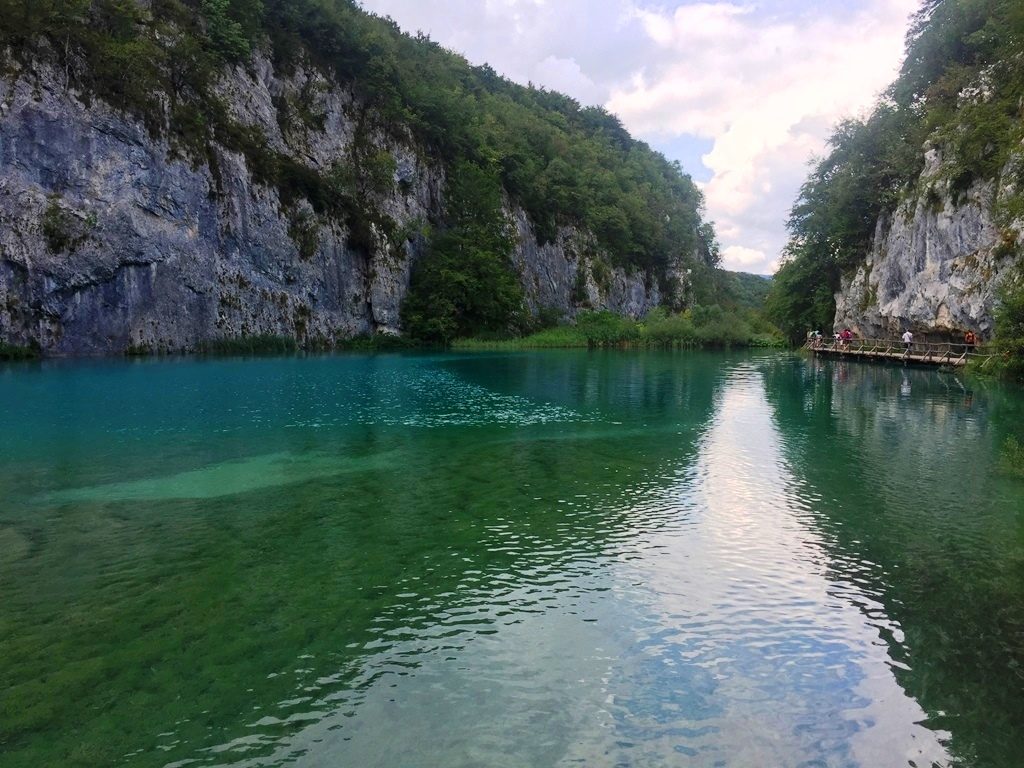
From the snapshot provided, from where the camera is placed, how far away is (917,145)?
4347 cm

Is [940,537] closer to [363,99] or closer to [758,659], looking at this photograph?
[758,659]

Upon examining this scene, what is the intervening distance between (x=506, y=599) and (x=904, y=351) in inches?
1635

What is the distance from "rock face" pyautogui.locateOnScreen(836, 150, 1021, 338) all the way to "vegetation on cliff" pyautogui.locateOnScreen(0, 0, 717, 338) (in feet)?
110

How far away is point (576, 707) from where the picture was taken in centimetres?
604

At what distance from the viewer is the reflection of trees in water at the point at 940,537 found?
20.6 feet

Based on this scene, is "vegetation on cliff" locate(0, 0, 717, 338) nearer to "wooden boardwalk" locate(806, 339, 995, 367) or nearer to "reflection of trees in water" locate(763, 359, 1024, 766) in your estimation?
"wooden boardwalk" locate(806, 339, 995, 367)

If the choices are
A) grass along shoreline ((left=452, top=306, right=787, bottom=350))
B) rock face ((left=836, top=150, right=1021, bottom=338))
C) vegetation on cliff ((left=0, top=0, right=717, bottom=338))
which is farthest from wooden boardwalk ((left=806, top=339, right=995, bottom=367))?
vegetation on cliff ((left=0, top=0, right=717, bottom=338))

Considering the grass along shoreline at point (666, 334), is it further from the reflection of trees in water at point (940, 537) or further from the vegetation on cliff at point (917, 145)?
the reflection of trees in water at point (940, 537)

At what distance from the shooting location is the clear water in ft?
18.5

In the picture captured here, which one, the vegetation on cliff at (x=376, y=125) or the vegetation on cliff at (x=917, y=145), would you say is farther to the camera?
the vegetation on cliff at (x=376, y=125)

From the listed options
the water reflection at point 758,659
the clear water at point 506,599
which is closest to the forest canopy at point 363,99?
the clear water at point 506,599

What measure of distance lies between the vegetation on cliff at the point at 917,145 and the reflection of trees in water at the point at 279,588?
23.8 metres

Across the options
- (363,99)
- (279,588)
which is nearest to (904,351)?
(279,588)

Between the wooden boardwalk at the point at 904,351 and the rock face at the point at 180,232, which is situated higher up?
the rock face at the point at 180,232
